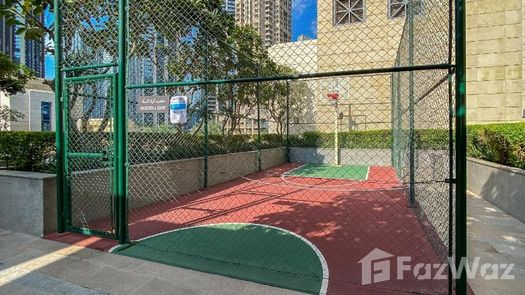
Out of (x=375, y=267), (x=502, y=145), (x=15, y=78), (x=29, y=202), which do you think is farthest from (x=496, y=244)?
(x=15, y=78)

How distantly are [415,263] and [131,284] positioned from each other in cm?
280

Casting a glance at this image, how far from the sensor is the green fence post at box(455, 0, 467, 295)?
2373 mm

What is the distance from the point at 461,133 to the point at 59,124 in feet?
15.1

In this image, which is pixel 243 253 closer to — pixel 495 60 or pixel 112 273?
pixel 112 273

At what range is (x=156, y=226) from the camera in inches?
182

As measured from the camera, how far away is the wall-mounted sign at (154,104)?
3788 mm

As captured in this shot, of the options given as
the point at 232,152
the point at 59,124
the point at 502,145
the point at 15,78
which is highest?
the point at 15,78

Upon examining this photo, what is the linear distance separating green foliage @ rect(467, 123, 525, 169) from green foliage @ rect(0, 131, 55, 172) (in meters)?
7.61

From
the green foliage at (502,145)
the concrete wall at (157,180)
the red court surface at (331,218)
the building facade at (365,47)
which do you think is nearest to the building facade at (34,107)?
the concrete wall at (157,180)

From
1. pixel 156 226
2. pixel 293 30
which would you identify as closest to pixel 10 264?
pixel 156 226

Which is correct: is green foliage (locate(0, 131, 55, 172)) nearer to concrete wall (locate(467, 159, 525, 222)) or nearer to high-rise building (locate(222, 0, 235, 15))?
high-rise building (locate(222, 0, 235, 15))

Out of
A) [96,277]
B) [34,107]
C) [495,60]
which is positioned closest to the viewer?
[96,277]

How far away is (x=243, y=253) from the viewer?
361cm

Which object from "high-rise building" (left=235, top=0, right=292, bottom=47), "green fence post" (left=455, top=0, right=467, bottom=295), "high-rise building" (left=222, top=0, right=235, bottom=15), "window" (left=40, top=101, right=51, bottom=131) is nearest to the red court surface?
"green fence post" (left=455, top=0, right=467, bottom=295)
